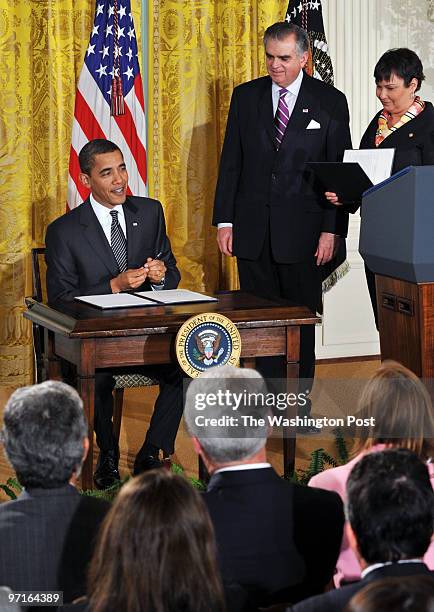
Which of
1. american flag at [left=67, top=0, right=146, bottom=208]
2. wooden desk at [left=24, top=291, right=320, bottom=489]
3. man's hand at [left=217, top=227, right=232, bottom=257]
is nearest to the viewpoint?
wooden desk at [left=24, top=291, right=320, bottom=489]

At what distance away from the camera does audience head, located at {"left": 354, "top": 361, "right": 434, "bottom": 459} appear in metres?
2.83

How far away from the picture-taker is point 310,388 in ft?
19.8

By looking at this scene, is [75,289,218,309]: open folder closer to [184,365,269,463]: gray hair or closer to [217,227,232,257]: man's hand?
[217,227,232,257]: man's hand

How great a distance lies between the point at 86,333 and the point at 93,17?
10.3 feet

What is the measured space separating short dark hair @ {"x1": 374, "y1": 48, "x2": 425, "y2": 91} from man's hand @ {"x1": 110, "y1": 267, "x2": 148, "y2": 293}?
152 centimetres

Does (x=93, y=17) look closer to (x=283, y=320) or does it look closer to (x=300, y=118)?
(x=300, y=118)

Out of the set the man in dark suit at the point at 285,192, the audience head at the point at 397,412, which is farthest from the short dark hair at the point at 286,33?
the audience head at the point at 397,412

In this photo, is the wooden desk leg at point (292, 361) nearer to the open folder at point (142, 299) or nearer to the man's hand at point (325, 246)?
the open folder at point (142, 299)

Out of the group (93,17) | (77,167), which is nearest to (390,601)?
(77,167)

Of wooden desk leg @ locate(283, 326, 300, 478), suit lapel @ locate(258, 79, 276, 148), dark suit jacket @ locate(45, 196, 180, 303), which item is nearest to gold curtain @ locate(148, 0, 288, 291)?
suit lapel @ locate(258, 79, 276, 148)

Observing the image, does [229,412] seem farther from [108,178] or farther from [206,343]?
[108,178]

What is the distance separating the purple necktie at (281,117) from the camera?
19.3 ft

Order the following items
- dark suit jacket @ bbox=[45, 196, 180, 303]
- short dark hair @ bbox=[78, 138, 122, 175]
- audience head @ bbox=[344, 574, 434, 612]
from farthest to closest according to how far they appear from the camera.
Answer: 1. short dark hair @ bbox=[78, 138, 122, 175]
2. dark suit jacket @ bbox=[45, 196, 180, 303]
3. audience head @ bbox=[344, 574, 434, 612]

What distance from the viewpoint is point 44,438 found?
246 cm
